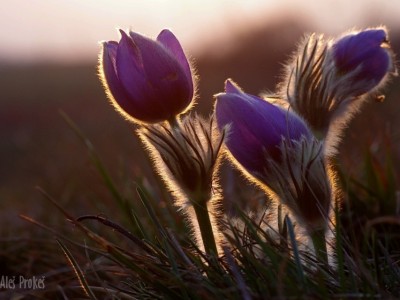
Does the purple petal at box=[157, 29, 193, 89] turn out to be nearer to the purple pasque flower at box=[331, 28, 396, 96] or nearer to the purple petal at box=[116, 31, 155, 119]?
the purple petal at box=[116, 31, 155, 119]

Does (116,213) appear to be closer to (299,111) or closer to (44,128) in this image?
(299,111)

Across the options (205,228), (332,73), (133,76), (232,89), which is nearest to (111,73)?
(133,76)

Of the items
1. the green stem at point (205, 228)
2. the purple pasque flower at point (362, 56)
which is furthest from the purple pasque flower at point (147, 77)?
the purple pasque flower at point (362, 56)

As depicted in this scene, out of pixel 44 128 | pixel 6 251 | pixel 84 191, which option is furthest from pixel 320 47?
pixel 44 128

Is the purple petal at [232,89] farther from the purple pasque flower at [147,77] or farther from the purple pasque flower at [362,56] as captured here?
the purple pasque flower at [362,56]

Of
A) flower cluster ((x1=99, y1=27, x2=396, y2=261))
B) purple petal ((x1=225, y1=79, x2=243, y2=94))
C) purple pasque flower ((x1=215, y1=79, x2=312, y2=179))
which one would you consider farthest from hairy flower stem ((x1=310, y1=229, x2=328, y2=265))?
purple petal ((x1=225, y1=79, x2=243, y2=94))

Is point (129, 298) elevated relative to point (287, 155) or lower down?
lower down

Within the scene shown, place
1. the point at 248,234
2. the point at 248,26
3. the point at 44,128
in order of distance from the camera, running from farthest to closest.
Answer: the point at 248,26, the point at 44,128, the point at 248,234
